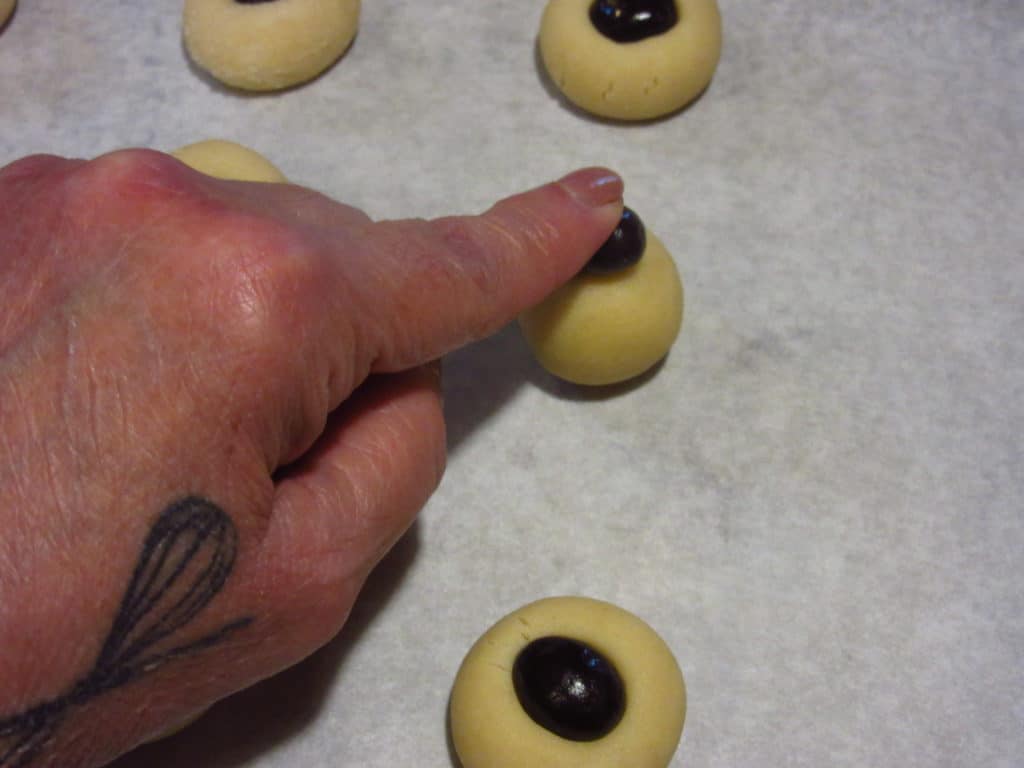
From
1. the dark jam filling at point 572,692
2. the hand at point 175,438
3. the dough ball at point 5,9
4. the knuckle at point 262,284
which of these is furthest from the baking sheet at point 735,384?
the knuckle at point 262,284

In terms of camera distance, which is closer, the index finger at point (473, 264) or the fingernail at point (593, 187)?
the index finger at point (473, 264)

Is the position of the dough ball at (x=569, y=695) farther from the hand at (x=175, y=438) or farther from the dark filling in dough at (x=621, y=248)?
the dark filling in dough at (x=621, y=248)

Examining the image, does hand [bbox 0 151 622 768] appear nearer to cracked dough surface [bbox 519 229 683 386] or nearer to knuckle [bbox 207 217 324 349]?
knuckle [bbox 207 217 324 349]

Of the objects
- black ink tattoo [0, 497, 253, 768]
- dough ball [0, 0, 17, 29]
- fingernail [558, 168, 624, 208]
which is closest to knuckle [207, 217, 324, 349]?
black ink tattoo [0, 497, 253, 768]

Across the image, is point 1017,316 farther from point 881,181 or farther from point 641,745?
point 641,745

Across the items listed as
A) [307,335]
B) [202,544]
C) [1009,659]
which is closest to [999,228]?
[1009,659]

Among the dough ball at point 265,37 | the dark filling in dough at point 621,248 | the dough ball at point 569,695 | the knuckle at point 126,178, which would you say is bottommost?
the dough ball at point 569,695

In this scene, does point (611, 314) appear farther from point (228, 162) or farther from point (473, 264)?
point (228, 162)

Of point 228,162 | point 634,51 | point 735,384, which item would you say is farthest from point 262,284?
point 634,51
